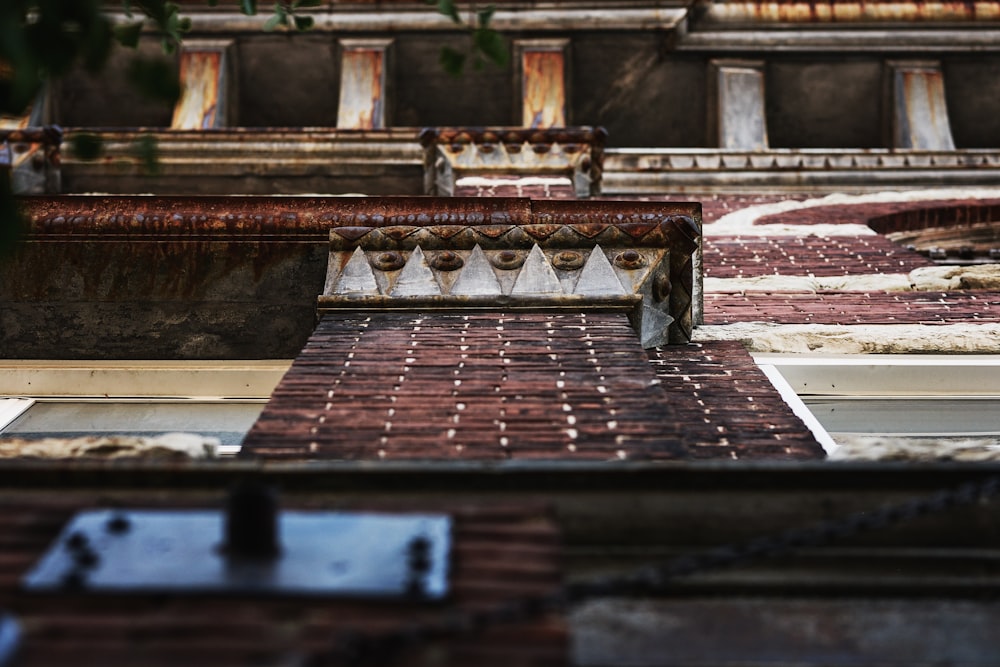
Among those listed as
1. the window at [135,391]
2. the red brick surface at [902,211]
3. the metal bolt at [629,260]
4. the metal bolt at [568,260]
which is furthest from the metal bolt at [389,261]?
the red brick surface at [902,211]

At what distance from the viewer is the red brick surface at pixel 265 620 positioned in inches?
79.4

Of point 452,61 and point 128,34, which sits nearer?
point 452,61

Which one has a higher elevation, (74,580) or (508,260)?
(508,260)

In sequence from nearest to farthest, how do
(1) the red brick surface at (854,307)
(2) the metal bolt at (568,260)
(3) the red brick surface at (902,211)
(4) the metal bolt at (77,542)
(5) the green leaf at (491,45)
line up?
(4) the metal bolt at (77,542) < (5) the green leaf at (491,45) < (2) the metal bolt at (568,260) < (1) the red brick surface at (854,307) < (3) the red brick surface at (902,211)

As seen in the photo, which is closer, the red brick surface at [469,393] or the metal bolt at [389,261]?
the red brick surface at [469,393]

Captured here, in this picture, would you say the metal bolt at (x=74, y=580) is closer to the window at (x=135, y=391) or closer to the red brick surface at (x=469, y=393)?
the red brick surface at (x=469, y=393)

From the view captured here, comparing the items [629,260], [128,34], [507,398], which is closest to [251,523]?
[507,398]

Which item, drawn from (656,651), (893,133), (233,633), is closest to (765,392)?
(656,651)

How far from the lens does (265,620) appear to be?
2105 mm

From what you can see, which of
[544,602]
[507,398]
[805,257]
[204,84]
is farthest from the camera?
[204,84]

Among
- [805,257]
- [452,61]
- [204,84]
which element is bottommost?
[805,257]

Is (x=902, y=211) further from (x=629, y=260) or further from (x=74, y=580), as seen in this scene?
(x=74, y=580)

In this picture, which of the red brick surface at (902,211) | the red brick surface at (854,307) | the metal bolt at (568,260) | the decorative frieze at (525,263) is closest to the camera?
the decorative frieze at (525,263)

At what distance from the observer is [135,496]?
105 inches
